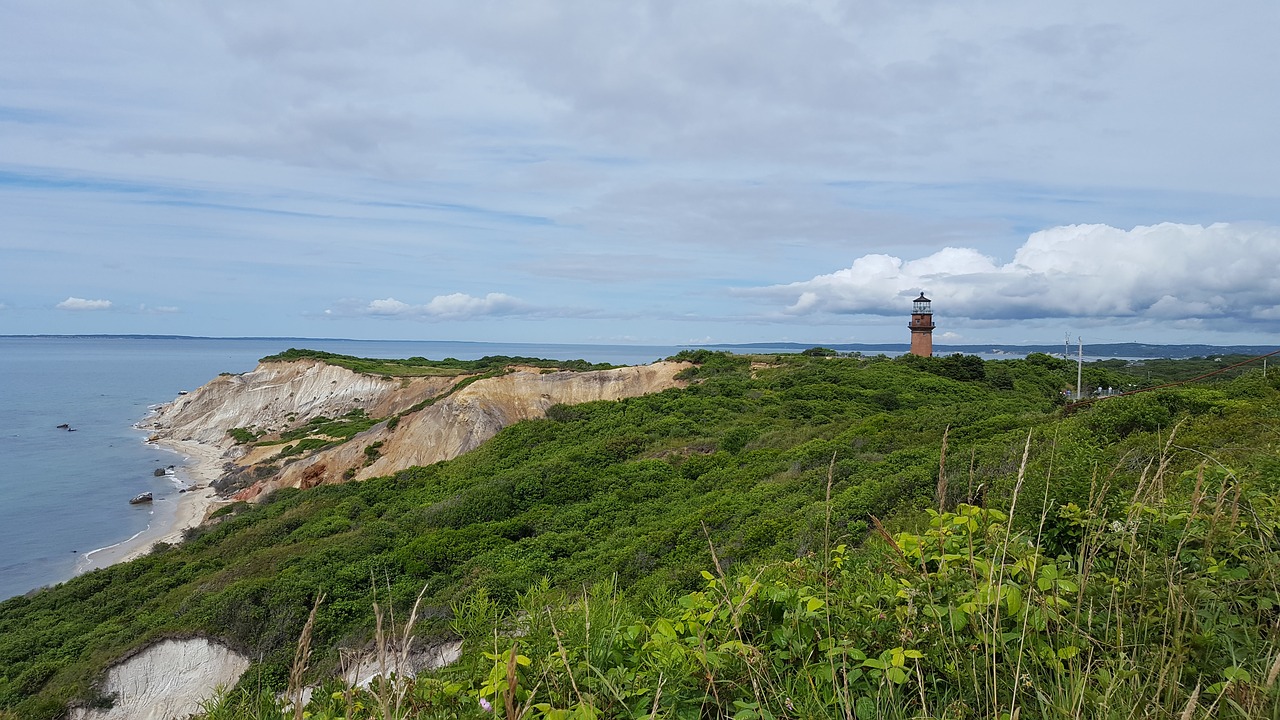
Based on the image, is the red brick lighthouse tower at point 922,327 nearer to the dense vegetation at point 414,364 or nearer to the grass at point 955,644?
the dense vegetation at point 414,364

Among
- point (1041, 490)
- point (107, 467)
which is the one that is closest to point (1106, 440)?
point (1041, 490)

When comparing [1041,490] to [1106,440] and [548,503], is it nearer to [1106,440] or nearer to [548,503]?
[1106,440]

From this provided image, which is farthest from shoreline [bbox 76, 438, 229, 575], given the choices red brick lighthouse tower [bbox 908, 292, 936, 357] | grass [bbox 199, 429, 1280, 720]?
red brick lighthouse tower [bbox 908, 292, 936, 357]

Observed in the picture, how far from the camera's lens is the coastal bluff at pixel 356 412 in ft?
109

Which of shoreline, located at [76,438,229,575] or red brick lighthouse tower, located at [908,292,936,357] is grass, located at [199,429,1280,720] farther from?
red brick lighthouse tower, located at [908,292,936,357]

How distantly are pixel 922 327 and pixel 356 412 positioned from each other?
4177 cm

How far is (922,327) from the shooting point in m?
46.3

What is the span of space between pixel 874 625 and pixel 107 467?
196 feet

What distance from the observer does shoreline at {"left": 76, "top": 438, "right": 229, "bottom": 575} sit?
28875 millimetres

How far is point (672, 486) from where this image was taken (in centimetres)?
1859

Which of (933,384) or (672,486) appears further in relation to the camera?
(933,384)

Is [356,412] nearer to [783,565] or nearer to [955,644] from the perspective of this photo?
[783,565]

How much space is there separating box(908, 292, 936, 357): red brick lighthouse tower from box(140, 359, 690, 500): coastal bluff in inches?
673

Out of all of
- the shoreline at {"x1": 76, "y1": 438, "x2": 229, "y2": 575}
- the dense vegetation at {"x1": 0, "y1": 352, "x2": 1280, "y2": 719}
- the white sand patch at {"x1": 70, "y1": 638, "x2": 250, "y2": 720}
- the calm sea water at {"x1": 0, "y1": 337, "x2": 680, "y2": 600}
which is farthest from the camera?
the calm sea water at {"x1": 0, "y1": 337, "x2": 680, "y2": 600}
